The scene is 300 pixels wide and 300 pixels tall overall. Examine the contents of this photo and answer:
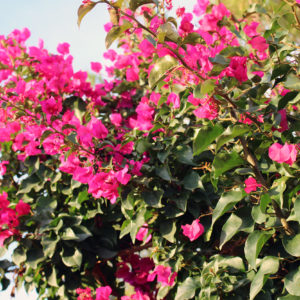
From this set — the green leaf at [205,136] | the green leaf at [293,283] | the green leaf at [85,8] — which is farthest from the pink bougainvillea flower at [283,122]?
the green leaf at [85,8]

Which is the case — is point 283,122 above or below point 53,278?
above

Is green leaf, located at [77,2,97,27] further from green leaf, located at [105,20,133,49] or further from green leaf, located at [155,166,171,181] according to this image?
green leaf, located at [155,166,171,181]

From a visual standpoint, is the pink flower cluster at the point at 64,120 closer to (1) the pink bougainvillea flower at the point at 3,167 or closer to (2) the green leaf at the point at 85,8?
(1) the pink bougainvillea flower at the point at 3,167

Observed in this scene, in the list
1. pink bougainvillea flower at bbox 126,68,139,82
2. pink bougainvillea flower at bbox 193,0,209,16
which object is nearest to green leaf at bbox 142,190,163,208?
pink bougainvillea flower at bbox 193,0,209,16

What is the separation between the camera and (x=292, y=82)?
1.21 meters

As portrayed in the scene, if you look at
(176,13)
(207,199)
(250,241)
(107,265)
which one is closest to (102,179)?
(207,199)

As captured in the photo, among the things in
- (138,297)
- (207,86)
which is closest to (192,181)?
(207,86)

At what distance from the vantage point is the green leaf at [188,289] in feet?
5.13

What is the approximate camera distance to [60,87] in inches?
96.5

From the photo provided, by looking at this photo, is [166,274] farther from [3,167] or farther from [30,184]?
[3,167]

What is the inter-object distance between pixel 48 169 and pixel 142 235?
→ 710 millimetres

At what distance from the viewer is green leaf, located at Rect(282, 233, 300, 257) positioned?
121cm

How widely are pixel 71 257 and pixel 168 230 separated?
511mm

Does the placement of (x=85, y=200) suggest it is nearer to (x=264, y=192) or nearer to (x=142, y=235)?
(x=142, y=235)
